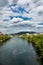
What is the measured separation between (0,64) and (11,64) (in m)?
1.77

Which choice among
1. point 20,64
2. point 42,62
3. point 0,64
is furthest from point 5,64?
point 42,62

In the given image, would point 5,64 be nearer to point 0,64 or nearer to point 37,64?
point 0,64

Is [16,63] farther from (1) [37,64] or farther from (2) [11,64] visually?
(1) [37,64]

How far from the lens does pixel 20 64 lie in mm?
25109

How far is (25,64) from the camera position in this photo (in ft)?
82.1

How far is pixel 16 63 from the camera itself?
25.9m

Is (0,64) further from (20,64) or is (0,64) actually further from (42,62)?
(42,62)

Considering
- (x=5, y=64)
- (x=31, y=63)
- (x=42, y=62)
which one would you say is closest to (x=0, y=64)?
(x=5, y=64)

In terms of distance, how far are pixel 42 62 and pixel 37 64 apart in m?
1.26

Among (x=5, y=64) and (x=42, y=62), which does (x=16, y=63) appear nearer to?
(x=5, y=64)

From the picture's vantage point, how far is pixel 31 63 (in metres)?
25.5

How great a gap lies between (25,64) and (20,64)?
803 millimetres


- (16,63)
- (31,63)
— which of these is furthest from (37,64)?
(16,63)

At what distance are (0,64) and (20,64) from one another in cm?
320
